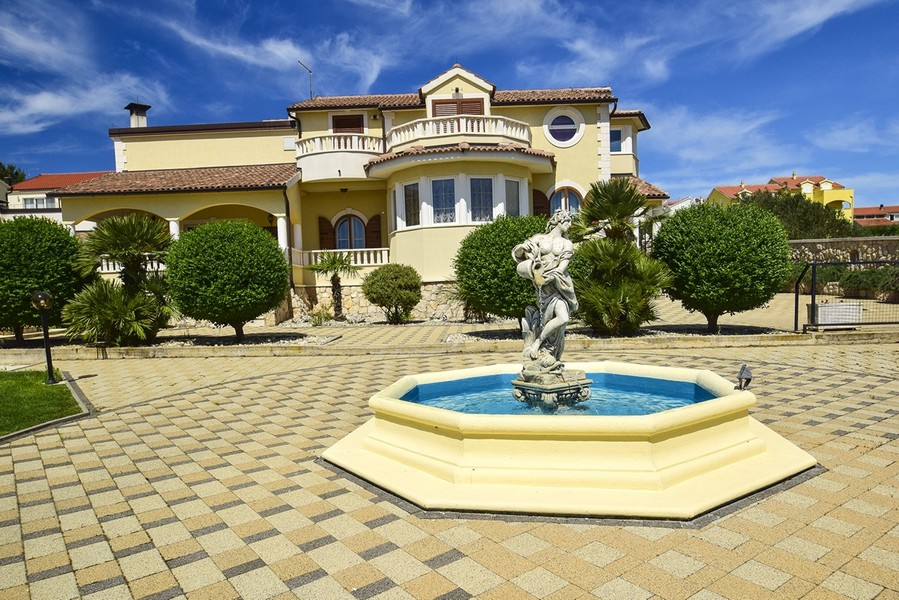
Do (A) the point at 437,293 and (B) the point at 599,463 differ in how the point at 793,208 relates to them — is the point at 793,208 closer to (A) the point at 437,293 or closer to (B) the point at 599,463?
(A) the point at 437,293

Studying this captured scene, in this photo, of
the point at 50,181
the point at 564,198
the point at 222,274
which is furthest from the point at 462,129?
the point at 50,181

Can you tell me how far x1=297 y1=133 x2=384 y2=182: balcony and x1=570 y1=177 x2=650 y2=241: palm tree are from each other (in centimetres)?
1162

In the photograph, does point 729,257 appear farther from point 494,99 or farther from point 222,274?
point 494,99

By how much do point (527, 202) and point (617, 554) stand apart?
18.7 meters

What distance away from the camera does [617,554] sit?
3779 mm

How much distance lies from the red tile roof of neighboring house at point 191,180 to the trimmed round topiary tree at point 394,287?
549 centimetres

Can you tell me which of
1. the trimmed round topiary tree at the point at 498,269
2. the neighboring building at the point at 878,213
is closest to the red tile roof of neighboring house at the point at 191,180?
the trimmed round topiary tree at the point at 498,269

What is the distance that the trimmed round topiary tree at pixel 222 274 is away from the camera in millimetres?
14008

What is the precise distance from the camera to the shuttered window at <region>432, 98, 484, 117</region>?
74.3 ft

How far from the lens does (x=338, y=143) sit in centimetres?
2242

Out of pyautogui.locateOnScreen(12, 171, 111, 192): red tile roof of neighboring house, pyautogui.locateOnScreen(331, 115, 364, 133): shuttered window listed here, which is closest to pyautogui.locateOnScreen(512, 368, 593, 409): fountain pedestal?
pyautogui.locateOnScreen(331, 115, 364, 133): shuttered window

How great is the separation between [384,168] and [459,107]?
4465 mm

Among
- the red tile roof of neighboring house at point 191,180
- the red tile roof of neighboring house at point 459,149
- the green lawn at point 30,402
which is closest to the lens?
the green lawn at point 30,402

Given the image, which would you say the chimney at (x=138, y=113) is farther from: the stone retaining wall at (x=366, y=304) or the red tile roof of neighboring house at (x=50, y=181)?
the red tile roof of neighboring house at (x=50, y=181)
